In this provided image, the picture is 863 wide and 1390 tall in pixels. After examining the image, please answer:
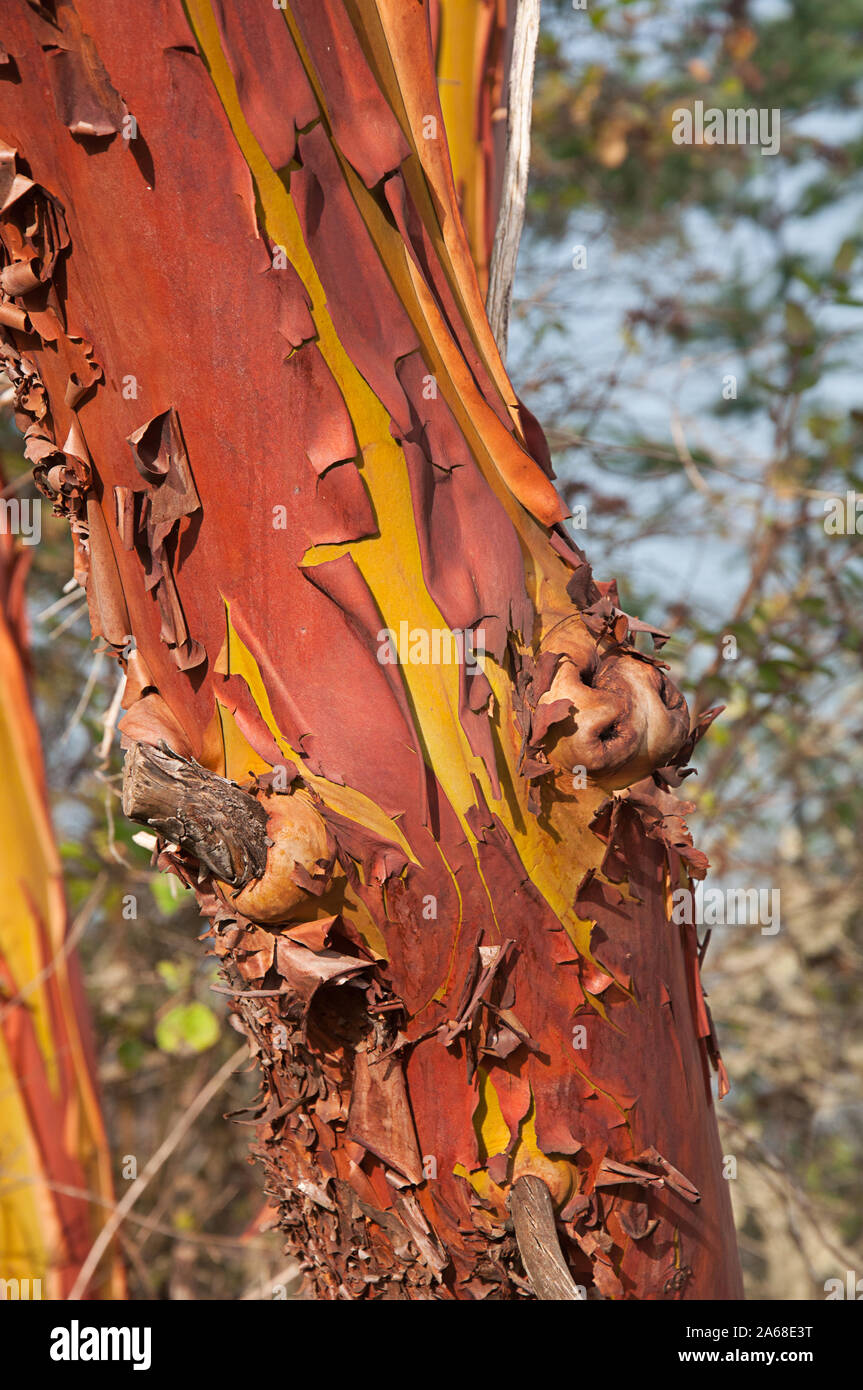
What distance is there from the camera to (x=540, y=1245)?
46 cm

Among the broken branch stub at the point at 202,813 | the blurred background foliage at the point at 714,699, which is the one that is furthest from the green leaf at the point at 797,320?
the broken branch stub at the point at 202,813

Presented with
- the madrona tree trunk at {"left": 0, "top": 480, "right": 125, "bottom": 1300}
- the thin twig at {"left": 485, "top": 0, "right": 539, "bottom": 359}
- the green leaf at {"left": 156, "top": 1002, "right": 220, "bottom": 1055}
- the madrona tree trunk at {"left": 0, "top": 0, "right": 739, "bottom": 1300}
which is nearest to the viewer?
the madrona tree trunk at {"left": 0, "top": 0, "right": 739, "bottom": 1300}

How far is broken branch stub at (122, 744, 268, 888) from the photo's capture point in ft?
1.43

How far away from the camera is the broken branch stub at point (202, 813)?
44 centimetres

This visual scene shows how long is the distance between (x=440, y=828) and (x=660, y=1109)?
18 cm

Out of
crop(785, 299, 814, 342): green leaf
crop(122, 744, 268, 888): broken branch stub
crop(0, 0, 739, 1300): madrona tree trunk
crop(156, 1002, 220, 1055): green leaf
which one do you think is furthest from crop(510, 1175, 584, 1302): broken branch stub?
crop(785, 299, 814, 342): green leaf

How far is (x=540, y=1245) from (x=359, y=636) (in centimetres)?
30

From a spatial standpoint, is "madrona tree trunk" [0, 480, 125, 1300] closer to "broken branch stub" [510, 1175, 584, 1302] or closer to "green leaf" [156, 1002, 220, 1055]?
"green leaf" [156, 1002, 220, 1055]

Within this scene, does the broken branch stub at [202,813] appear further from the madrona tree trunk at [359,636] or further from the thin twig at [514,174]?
the thin twig at [514,174]

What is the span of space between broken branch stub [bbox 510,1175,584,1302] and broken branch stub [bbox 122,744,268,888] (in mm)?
201

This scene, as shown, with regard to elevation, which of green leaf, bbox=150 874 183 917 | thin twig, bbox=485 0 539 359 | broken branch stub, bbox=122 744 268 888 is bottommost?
broken branch stub, bbox=122 744 268 888

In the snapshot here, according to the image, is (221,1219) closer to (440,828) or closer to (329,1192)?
(329,1192)

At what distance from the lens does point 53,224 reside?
0.44m
